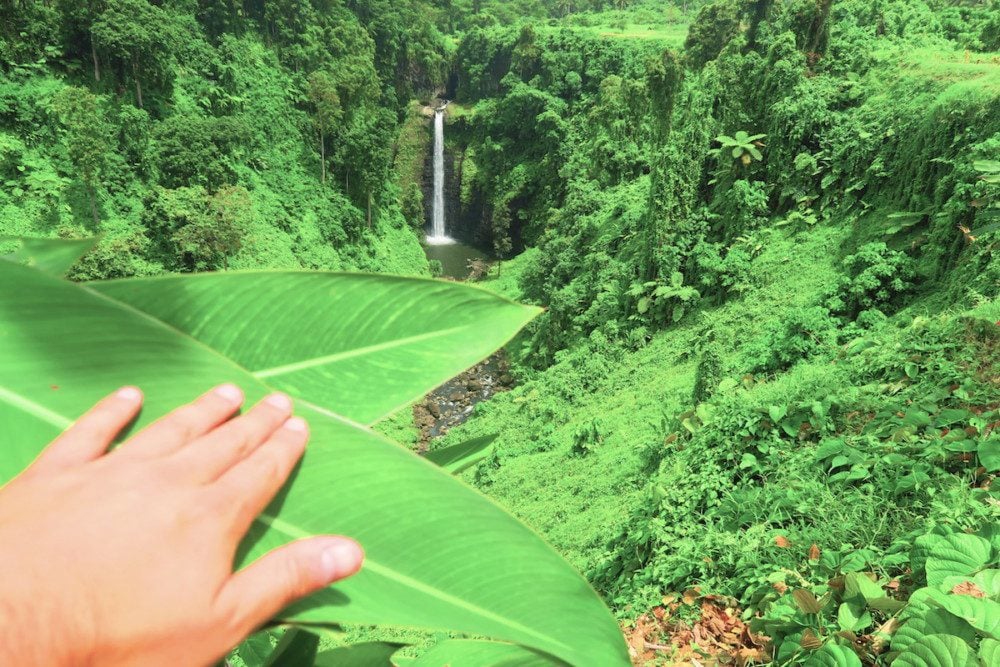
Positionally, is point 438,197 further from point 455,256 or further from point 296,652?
point 296,652

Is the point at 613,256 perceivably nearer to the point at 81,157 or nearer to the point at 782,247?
the point at 782,247

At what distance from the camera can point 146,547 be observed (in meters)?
0.37

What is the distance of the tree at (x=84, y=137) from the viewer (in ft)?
44.6

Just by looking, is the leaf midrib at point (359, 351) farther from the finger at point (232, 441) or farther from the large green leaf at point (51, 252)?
the large green leaf at point (51, 252)

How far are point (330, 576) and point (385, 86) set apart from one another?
29423 millimetres

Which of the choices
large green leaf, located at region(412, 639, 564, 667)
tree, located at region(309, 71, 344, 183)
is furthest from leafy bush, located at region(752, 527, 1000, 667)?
tree, located at region(309, 71, 344, 183)

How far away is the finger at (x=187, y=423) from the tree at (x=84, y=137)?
17.3 m

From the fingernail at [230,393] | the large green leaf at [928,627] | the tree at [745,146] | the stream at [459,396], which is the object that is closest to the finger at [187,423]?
the fingernail at [230,393]

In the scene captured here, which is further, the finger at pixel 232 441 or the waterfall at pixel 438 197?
the waterfall at pixel 438 197

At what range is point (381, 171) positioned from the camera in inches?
840

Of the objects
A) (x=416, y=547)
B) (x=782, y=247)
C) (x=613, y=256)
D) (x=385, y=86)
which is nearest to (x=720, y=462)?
(x=416, y=547)

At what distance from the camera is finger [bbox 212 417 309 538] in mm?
411

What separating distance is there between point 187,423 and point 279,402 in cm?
7

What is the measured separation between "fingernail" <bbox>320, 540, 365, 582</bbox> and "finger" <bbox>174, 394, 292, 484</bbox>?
0.41 feet
